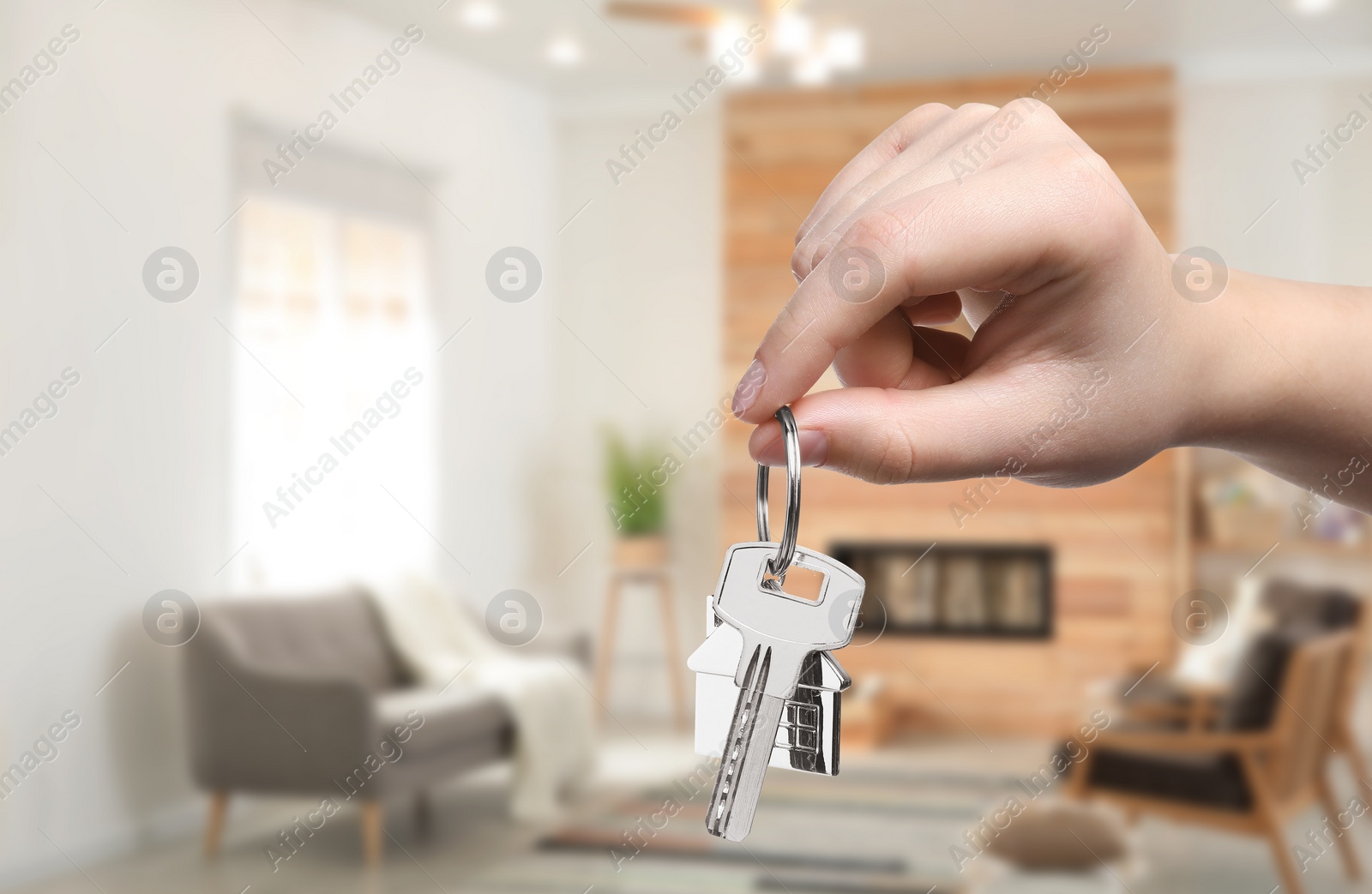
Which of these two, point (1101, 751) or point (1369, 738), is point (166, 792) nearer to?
point (1101, 751)

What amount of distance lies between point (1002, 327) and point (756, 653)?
149mm

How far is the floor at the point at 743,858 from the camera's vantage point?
267 centimetres

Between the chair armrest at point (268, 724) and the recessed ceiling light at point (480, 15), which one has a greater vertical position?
the recessed ceiling light at point (480, 15)

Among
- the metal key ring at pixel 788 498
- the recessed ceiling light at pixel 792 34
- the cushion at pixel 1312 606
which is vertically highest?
the recessed ceiling light at pixel 792 34

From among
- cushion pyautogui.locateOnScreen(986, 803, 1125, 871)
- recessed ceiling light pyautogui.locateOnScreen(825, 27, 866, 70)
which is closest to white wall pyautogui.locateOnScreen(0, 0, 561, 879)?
recessed ceiling light pyautogui.locateOnScreen(825, 27, 866, 70)

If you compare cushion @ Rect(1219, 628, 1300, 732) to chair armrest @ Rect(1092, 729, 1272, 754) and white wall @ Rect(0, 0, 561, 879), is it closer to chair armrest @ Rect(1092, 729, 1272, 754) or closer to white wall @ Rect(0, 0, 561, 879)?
chair armrest @ Rect(1092, 729, 1272, 754)

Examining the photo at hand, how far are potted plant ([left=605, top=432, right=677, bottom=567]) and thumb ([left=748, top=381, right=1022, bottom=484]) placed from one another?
3.18 metres

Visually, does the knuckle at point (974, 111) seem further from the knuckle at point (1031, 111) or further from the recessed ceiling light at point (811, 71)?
the recessed ceiling light at point (811, 71)

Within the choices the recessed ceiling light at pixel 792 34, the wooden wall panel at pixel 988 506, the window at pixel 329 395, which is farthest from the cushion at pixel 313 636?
the recessed ceiling light at pixel 792 34

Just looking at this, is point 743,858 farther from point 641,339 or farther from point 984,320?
point 984,320

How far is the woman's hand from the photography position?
1.03 ft

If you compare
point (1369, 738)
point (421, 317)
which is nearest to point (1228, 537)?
point (1369, 738)

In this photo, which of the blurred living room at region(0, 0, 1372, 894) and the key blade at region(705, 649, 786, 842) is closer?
the key blade at region(705, 649, 786, 842)

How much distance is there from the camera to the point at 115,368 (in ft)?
8.61
